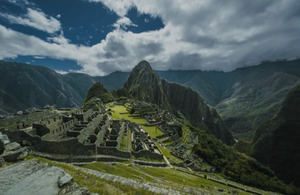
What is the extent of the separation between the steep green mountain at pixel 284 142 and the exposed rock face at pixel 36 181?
156m

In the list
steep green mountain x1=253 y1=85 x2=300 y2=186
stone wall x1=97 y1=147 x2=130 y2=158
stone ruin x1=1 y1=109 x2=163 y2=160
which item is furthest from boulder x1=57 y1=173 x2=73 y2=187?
steep green mountain x1=253 y1=85 x2=300 y2=186

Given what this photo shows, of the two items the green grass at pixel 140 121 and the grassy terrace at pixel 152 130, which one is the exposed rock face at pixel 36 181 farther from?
the green grass at pixel 140 121

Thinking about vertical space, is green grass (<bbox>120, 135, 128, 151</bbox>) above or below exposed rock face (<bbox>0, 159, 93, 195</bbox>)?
below

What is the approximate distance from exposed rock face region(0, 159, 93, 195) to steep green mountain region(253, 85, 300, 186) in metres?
156

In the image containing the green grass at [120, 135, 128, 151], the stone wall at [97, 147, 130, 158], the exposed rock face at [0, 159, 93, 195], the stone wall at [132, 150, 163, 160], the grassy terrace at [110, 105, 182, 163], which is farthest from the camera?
the grassy terrace at [110, 105, 182, 163]

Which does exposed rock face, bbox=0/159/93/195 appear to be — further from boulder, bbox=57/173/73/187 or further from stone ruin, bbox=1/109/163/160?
stone ruin, bbox=1/109/163/160

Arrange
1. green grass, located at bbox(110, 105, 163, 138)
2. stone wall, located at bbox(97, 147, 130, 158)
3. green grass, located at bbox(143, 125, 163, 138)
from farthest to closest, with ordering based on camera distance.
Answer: green grass, located at bbox(110, 105, 163, 138) → green grass, located at bbox(143, 125, 163, 138) → stone wall, located at bbox(97, 147, 130, 158)

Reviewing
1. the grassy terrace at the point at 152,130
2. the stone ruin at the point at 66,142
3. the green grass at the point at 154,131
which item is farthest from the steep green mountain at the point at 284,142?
the stone ruin at the point at 66,142

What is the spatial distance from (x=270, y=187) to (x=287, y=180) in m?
69.8

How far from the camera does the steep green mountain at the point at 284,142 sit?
105500mm

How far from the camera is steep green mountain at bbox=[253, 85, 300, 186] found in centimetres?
10550

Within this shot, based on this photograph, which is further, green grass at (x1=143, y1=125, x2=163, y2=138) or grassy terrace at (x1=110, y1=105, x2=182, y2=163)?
green grass at (x1=143, y1=125, x2=163, y2=138)

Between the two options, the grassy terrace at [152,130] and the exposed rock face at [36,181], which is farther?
the grassy terrace at [152,130]

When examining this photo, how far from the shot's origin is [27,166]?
660cm
